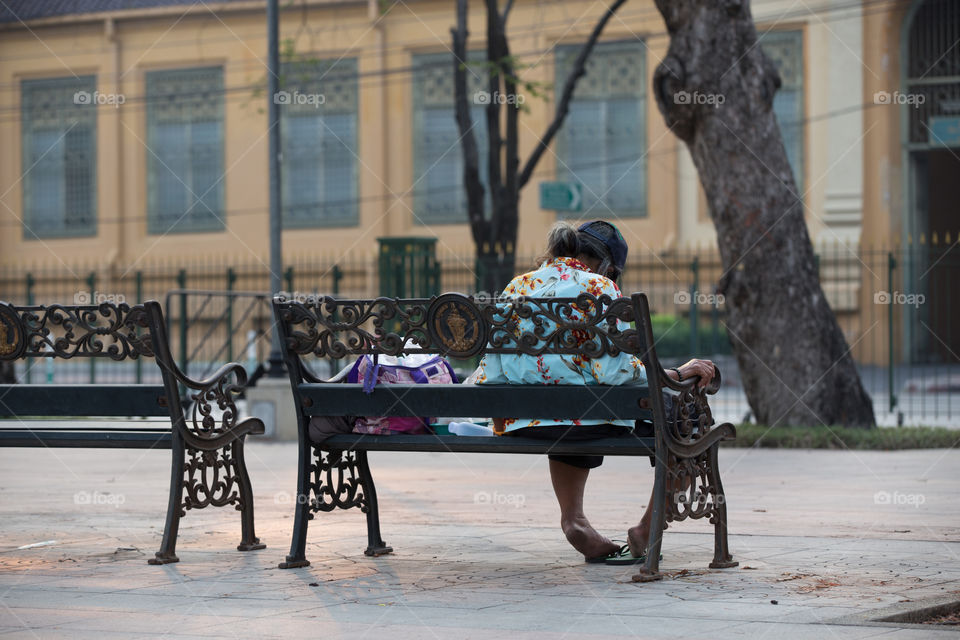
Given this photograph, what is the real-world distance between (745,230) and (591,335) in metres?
7.51

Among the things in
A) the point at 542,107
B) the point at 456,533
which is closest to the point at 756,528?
the point at 456,533

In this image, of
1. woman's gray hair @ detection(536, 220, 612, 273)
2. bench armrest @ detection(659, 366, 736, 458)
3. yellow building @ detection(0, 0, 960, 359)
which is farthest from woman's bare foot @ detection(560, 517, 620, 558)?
yellow building @ detection(0, 0, 960, 359)

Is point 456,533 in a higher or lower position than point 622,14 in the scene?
lower

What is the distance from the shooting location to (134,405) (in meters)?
6.48

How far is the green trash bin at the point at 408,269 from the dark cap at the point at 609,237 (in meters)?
11.6

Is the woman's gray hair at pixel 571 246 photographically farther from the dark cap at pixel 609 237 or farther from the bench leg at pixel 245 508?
the bench leg at pixel 245 508

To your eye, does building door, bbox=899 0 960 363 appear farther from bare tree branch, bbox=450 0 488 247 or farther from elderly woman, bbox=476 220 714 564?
elderly woman, bbox=476 220 714 564

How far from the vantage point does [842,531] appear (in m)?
7.10

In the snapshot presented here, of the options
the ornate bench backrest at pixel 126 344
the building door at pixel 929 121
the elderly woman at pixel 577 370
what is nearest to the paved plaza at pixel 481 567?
the elderly woman at pixel 577 370

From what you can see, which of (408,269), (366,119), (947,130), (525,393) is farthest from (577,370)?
(366,119)

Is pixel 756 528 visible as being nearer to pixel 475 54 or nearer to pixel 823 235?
pixel 823 235

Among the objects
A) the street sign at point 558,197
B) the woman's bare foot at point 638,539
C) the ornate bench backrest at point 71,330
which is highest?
the street sign at point 558,197

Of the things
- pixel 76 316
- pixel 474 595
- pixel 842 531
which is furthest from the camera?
pixel 842 531

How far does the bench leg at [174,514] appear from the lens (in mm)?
6160
